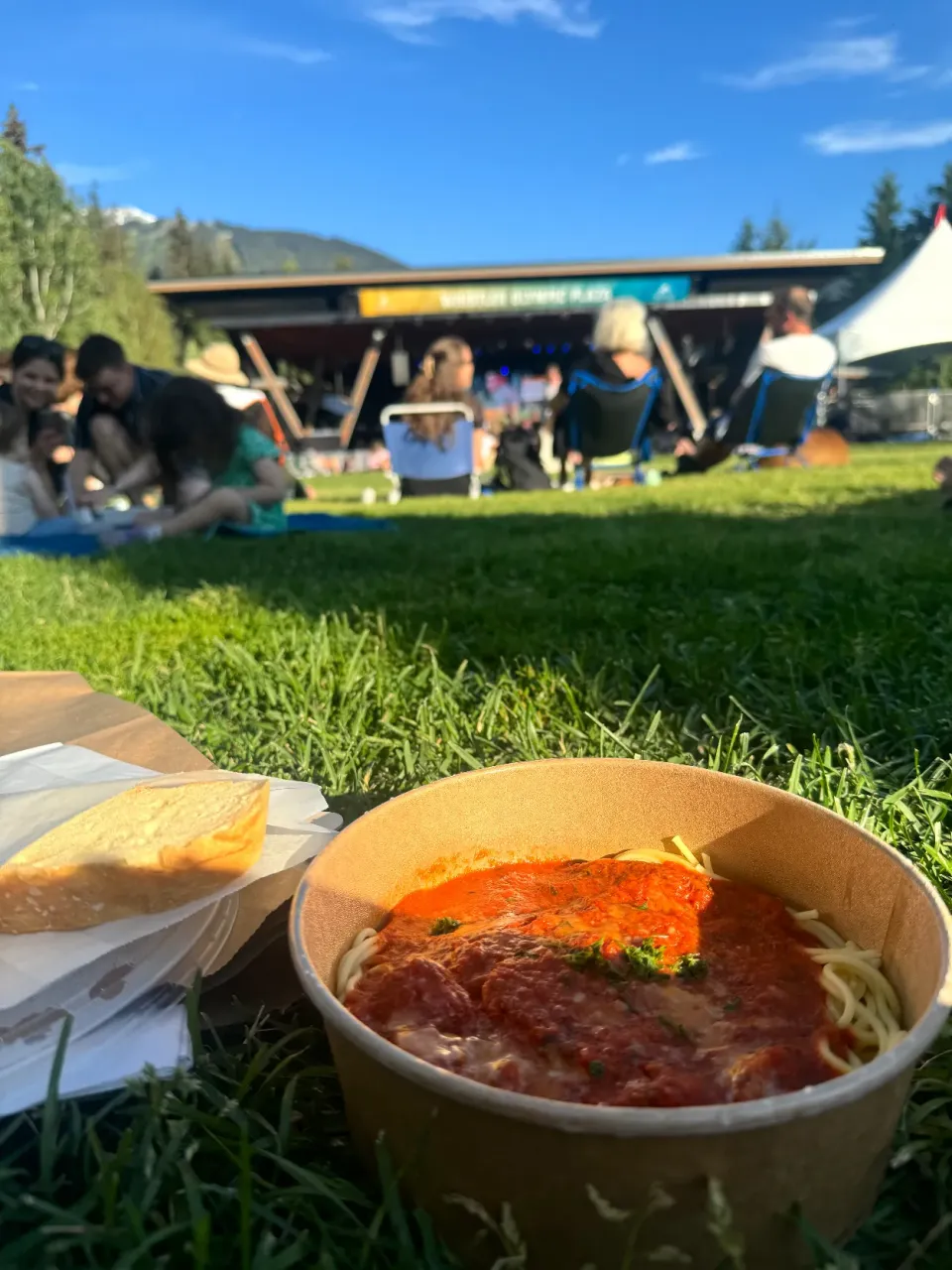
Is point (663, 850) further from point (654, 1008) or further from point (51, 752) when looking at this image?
point (51, 752)

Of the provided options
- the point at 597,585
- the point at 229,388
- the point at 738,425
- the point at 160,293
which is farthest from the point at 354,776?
the point at 160,293

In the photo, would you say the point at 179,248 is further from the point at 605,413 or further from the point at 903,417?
the point at 605,413

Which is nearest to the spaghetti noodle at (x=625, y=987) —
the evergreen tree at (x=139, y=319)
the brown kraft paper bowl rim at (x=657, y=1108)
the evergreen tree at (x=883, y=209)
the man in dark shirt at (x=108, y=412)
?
the brown kraft paper bowl rim at (x=657, y=1108)

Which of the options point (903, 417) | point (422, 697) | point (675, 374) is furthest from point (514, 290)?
point (422, 697)

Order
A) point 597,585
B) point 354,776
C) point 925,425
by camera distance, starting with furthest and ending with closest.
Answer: point 925,425 → point 597,585 → point 354,776

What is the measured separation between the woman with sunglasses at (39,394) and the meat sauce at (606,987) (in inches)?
271

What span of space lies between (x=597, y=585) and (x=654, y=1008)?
2473 millimetres

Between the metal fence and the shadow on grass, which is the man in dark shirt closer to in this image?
the shadow on grass

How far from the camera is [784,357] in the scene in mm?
10477

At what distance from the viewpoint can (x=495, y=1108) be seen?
673mm

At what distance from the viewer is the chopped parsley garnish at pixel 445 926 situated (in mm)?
1134

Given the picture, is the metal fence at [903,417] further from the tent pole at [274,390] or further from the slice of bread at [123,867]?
the slice of bread at [123,867]

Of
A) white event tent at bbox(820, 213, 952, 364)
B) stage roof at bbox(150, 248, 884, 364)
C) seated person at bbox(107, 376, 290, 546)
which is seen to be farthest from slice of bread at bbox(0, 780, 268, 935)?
stage roof at bbox(150, 248, 884, 364)

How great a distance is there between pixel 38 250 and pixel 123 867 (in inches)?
627
